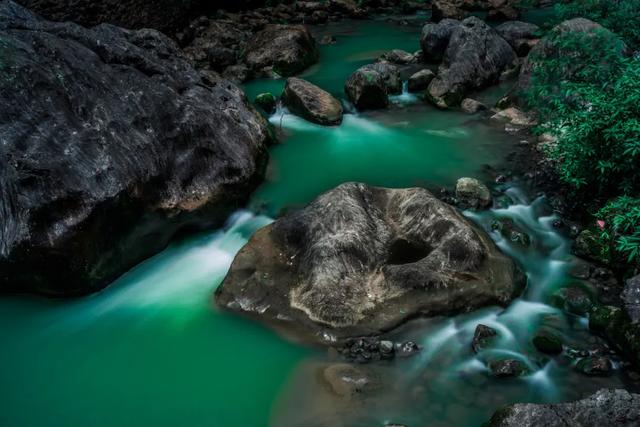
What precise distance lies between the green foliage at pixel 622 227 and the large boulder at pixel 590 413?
242cm

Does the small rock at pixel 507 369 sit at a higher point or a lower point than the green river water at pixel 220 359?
higher

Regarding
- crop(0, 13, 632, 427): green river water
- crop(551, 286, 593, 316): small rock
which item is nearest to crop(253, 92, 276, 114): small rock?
crop(0, 13, 632, 427): green river water

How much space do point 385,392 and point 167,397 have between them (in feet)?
7.33

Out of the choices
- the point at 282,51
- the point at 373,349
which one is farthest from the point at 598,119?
the point at 282,51

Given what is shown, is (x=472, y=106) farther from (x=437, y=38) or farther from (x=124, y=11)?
(x=124, y=11)

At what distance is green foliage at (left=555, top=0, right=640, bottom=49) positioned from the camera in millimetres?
10508

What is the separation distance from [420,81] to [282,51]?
407 centimetres

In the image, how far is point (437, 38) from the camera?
1355 centimetres

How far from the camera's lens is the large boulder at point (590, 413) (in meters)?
3.86

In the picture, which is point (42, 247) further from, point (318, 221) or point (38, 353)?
point (318, 221)

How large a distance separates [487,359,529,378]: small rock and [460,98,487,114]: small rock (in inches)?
279

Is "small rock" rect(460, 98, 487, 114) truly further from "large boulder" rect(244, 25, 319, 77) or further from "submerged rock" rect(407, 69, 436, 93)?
"large boulder" rect(244, 25, 319, 77)

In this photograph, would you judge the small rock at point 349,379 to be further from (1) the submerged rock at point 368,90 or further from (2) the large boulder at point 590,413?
(1) the submerged rock at point 368,90

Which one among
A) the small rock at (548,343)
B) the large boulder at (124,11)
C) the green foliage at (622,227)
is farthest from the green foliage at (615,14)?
the large boulder at (124,11)
